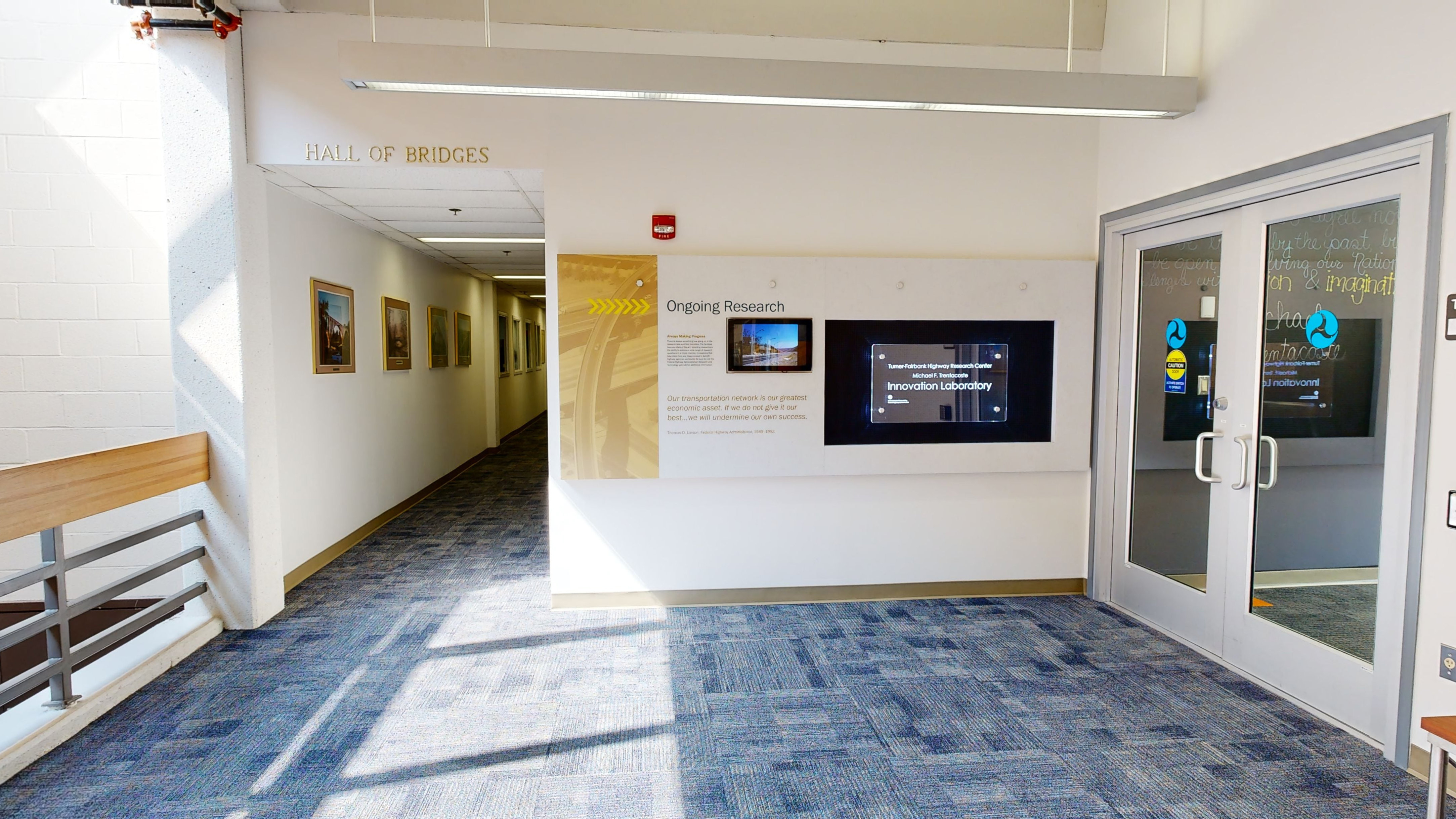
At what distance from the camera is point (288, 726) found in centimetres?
303

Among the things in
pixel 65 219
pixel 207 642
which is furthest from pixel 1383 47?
pixel 65 219

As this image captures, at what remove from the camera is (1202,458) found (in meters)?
3.75

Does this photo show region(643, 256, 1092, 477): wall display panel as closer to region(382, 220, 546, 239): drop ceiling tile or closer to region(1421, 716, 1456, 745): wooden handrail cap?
region(382, 220, 546, 239): drop ceiling tile

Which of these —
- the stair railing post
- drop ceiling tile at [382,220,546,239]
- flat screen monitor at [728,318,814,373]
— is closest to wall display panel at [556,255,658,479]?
flat screen monitor at [728,318,814,373]

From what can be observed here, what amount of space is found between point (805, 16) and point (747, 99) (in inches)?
53.1

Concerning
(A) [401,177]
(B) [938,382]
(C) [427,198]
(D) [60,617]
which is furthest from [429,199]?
(B) [938,382]

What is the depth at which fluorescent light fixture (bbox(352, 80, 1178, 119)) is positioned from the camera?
10.4 feet

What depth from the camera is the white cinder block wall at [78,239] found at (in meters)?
4.24

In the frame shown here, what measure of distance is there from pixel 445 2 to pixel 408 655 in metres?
3.45

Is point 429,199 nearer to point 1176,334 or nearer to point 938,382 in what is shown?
point 938,382

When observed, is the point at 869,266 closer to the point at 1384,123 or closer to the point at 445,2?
the point at 1384,123

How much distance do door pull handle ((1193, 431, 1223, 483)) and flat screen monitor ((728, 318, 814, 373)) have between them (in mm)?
2020

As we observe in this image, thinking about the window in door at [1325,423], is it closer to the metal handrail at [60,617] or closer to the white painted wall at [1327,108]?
the white painted wall at [1327,108]

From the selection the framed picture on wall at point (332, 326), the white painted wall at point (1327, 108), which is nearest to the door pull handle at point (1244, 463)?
the white painted wall at point (1327, 108)
